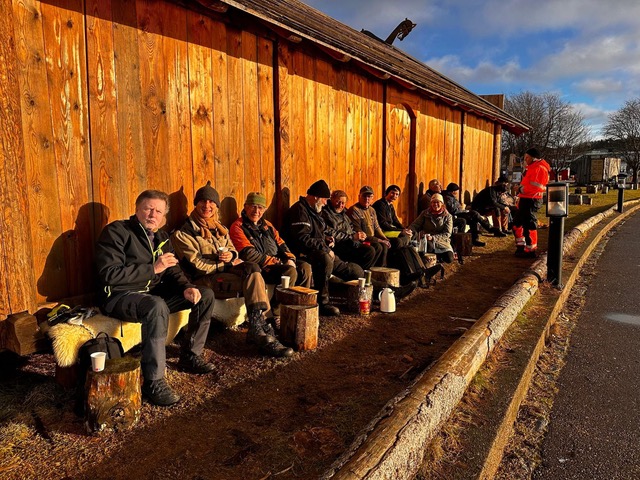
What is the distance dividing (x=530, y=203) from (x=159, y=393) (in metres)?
7.49

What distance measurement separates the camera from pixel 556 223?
6395mm

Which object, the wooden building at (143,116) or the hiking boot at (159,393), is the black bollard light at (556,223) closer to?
the wooden building at (143,116)

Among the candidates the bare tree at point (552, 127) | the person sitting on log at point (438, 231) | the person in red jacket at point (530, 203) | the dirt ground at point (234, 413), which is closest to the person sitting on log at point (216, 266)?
the dirt ground at point (234, 413)

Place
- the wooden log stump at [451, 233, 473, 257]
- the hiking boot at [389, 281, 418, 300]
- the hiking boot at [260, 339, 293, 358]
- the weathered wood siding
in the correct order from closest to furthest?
the weathered wood siding → the hiking boot at [260, 339, 293, 358] → the hiking boot at [389, 281, 418, 300] → the wooden log stump at [451, 233, 473, 257]

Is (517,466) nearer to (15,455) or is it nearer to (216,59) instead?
(15,455)

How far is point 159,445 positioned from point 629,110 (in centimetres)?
6262

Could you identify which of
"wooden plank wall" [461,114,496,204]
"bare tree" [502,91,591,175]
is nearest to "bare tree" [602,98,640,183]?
"bare tree" [502,91,591,175]

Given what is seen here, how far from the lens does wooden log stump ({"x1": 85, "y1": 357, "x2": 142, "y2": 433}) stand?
282 cm

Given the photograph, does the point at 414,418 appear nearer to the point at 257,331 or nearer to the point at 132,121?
the point at 257,331

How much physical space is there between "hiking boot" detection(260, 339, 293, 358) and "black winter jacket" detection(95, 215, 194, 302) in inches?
34.2

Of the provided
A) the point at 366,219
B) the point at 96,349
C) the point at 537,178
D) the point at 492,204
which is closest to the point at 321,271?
the point at 366,219

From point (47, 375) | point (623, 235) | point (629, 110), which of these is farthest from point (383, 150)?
point (629, 110)

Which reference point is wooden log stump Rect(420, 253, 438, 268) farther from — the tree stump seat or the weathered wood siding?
the tree stump seat

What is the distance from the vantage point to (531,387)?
3.72m
